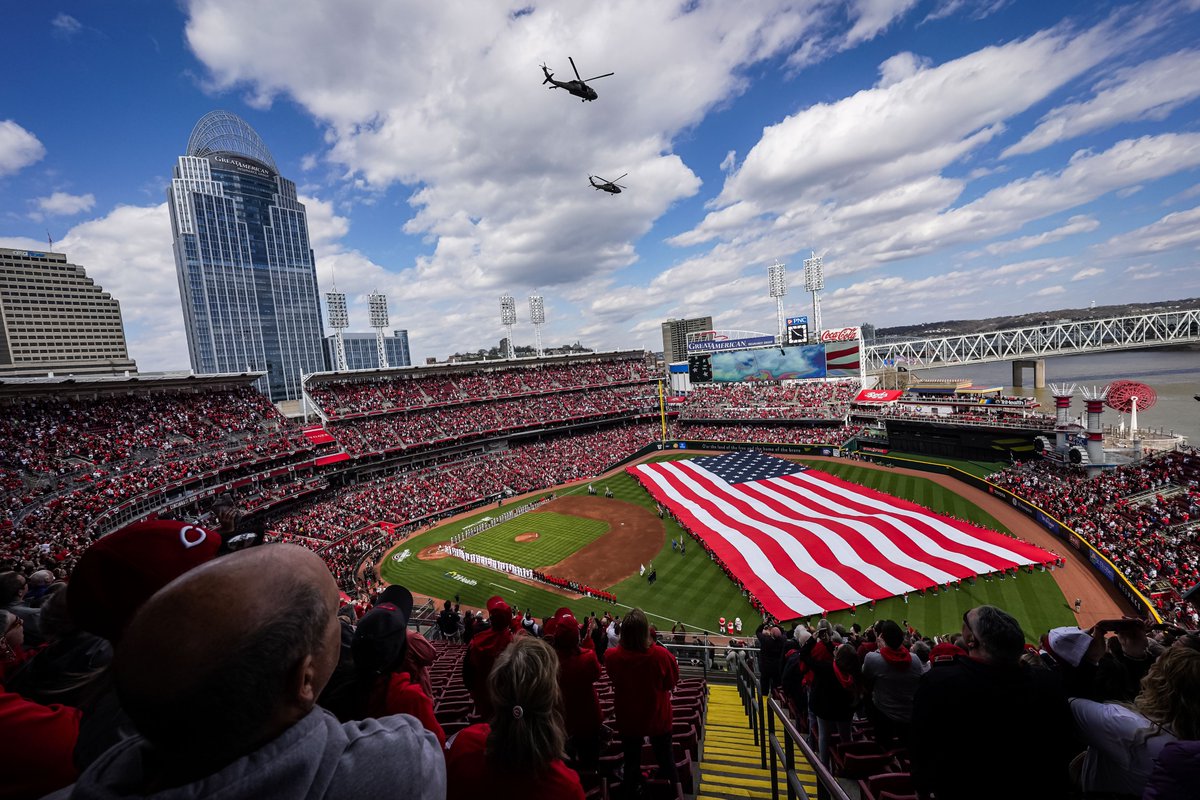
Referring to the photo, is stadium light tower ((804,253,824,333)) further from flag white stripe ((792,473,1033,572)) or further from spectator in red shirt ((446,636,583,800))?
spectator in red shirt ((446,636,583,800))

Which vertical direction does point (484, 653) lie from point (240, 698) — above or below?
below

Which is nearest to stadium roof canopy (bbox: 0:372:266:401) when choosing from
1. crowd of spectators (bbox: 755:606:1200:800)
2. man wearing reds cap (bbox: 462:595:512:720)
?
man wearing reds cap (bbox: 462:595:512:720)

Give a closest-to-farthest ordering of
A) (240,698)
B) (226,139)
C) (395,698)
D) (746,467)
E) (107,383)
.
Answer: (240,698) < (395,698) < (107,383) < (746,467) < (226,139)

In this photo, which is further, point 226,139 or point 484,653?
point 226,139

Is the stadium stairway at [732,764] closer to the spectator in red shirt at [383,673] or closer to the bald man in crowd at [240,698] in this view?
the spectator in red shirt at [383,673]

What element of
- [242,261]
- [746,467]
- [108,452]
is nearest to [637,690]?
[746,467]

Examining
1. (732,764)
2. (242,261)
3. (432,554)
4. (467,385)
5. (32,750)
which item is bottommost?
(432,554)

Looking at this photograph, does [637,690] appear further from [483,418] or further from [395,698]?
[483,418]
